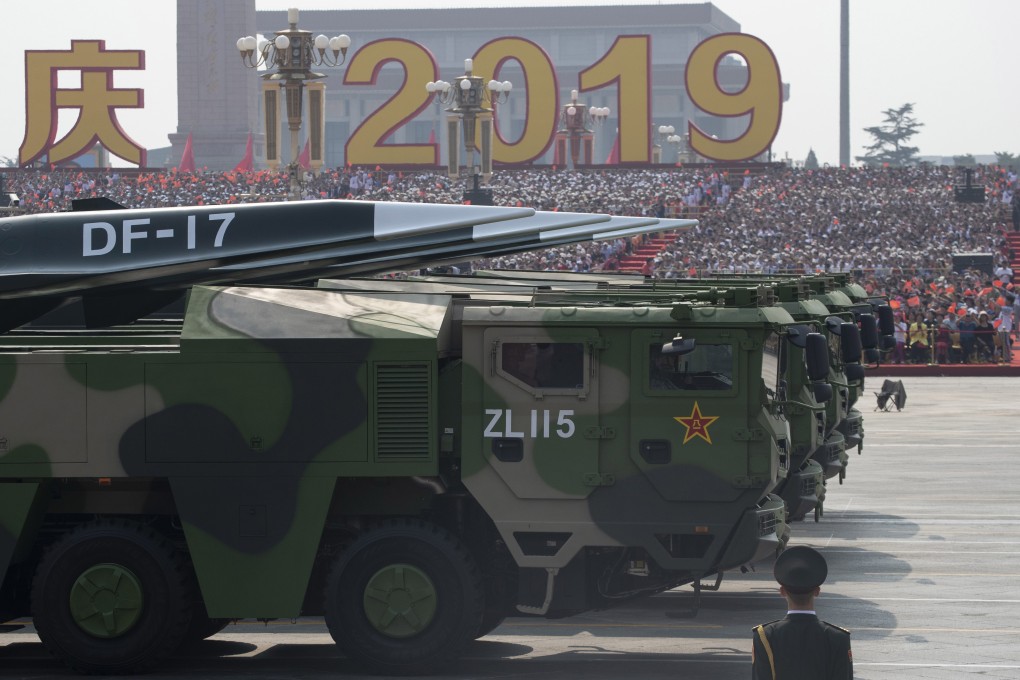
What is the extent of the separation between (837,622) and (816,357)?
9.39 ft

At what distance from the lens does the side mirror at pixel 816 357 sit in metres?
11.4

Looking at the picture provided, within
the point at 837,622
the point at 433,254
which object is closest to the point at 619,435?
the point at 837,622

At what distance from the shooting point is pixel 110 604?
11.2 m

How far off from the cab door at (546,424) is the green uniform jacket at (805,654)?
4690 mm

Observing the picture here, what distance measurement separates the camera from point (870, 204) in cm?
5541

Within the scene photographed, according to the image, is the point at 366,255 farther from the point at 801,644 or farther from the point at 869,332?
the point at 801,644

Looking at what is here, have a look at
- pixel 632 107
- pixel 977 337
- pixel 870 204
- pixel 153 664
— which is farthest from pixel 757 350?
pixel 632 107

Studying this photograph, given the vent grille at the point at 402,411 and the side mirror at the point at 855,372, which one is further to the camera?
the side mirror at the point at 855,372

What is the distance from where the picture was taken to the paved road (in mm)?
11414

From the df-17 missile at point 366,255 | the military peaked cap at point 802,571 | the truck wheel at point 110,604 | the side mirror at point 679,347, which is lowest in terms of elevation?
the truck wheel at point 110,604

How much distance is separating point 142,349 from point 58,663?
2533 millimetres

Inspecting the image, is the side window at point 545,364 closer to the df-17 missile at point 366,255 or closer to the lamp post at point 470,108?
the df-17 missile at point 366,255

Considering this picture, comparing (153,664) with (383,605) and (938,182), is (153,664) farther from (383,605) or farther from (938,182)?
(938,182)

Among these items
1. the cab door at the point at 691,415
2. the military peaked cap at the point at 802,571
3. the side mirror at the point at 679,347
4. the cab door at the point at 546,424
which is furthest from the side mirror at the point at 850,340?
the military peaked cap at the point at 802,571
